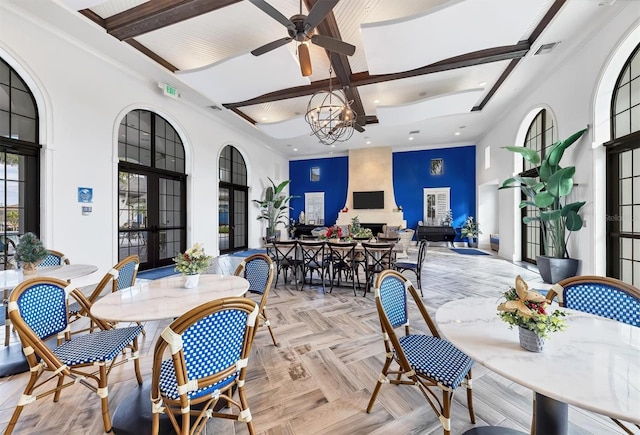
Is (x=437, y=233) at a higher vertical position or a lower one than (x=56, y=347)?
higher

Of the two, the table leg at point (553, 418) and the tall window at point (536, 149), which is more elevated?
the tall window at point (536, 149)

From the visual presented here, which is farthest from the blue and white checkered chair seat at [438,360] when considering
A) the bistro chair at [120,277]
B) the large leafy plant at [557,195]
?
the large leafy plant at [557,195]

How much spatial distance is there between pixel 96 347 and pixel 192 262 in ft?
2.54

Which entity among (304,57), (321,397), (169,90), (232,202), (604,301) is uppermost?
(169,90)

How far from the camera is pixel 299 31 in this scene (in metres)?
2.93

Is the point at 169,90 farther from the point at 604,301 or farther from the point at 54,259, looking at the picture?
the point at 604,301

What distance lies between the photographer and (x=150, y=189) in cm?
582

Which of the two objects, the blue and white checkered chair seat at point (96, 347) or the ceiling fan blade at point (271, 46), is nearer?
the blue and white checkered chair seat at point (96, 347)

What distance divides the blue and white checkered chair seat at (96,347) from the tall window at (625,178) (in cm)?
587

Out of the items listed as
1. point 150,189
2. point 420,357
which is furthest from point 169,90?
point 420,357

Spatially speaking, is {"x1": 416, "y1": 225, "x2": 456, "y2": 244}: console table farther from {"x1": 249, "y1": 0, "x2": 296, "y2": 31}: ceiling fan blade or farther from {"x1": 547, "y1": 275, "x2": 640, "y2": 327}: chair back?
{"x1": 249, "y1": 0, "x2": 296, "y2": 31}: ceiling fan blade

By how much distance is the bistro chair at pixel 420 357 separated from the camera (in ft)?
4.53

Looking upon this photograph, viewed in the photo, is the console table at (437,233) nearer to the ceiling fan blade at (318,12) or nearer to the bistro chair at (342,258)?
the bistro chair at (342,258)

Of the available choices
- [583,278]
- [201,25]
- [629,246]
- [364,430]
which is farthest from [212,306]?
[629,246]
